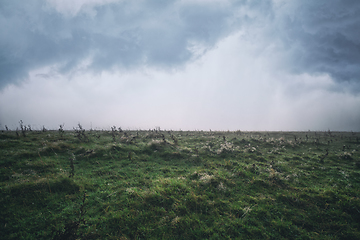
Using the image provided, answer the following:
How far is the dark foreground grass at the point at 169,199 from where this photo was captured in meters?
8.70

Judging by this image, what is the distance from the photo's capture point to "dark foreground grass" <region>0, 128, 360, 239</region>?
870 centimetres

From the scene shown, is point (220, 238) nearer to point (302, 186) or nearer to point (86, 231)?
point (86, 231)

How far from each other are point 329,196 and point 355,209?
4.68 ft

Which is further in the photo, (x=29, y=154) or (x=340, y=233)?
(x=29, y=154)

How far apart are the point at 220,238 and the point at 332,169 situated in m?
18.2

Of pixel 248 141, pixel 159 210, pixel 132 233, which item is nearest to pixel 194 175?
pixel 159 210

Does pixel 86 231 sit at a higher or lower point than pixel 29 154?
lower

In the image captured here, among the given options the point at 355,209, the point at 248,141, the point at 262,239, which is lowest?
the point at 262,239

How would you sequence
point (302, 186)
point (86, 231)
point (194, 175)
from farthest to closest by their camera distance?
point (194, 175)
point (302, 186)
point (86, 231)

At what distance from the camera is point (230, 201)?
11.5 m

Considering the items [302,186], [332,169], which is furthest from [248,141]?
[302,186]

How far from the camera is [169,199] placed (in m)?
11.2

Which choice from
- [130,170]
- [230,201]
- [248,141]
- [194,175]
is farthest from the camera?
[248,141]

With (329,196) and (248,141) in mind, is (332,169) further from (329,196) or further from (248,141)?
(248,141)
